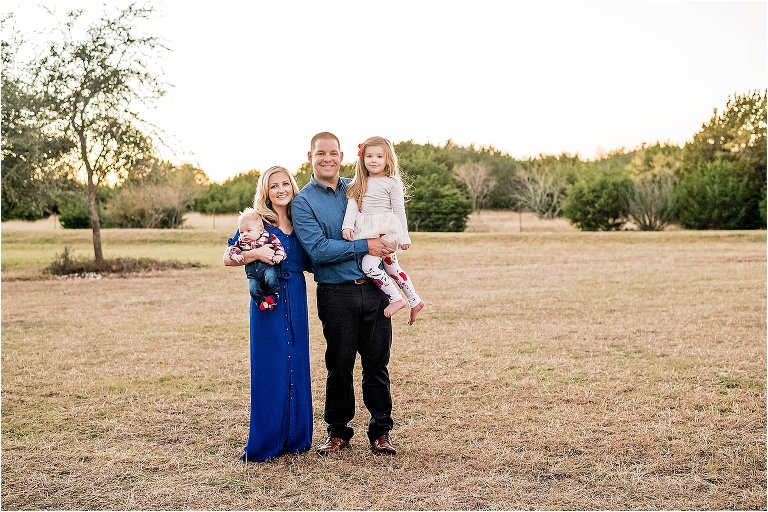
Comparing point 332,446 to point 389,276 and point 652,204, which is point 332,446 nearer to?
point 389,276

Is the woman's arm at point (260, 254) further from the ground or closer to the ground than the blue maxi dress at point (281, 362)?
further from the ground

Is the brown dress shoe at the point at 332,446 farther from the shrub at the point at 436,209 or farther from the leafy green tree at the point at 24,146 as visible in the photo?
the shrub at the point at 436,209

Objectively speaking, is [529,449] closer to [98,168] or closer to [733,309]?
[733,309]

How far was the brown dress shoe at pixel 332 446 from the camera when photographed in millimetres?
4848

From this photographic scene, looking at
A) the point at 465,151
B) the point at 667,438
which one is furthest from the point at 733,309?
the point at 465,151

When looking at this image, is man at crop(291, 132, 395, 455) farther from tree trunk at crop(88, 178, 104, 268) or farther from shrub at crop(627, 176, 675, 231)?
shrub at crop(627, 176, 675, 231)

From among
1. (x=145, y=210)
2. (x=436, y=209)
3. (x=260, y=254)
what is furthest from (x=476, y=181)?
(x=260, y=254)

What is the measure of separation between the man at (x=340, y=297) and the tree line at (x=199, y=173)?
2.28 meters

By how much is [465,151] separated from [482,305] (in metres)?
42.9

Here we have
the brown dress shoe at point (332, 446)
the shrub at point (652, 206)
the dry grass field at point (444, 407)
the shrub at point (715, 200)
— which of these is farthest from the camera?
the shrub at point (652, 206)

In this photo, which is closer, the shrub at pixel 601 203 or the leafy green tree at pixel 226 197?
the shrub at pixel 601 203

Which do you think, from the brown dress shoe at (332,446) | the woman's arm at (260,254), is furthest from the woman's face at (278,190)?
the brown dress shoe at (332,446)

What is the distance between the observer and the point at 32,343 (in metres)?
9.38

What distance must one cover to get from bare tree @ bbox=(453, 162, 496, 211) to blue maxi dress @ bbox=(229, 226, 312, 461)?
37.1 metres
